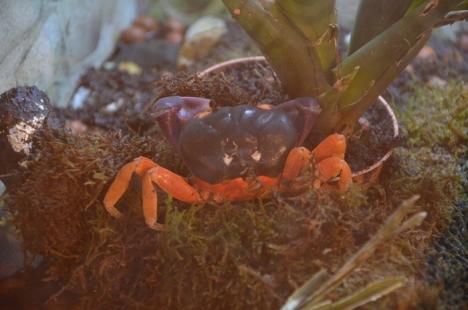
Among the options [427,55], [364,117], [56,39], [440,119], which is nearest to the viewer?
[364,117]

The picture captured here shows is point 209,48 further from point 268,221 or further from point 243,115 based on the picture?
point 268,221

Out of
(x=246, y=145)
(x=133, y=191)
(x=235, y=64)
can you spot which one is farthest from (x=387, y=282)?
(x=235, y=64)

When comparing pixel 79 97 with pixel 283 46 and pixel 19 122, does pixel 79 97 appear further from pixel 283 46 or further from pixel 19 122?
pixel 283 46

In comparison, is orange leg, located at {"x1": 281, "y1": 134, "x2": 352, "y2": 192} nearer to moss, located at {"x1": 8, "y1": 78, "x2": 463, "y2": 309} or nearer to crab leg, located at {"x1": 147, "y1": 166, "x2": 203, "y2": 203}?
moss, located at {"x1": 8, "y1": 78, "x2": 463, "y2": 309}

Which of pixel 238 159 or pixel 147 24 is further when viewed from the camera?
pixel 147 24

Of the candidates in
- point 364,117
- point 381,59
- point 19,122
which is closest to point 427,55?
point 364,117
